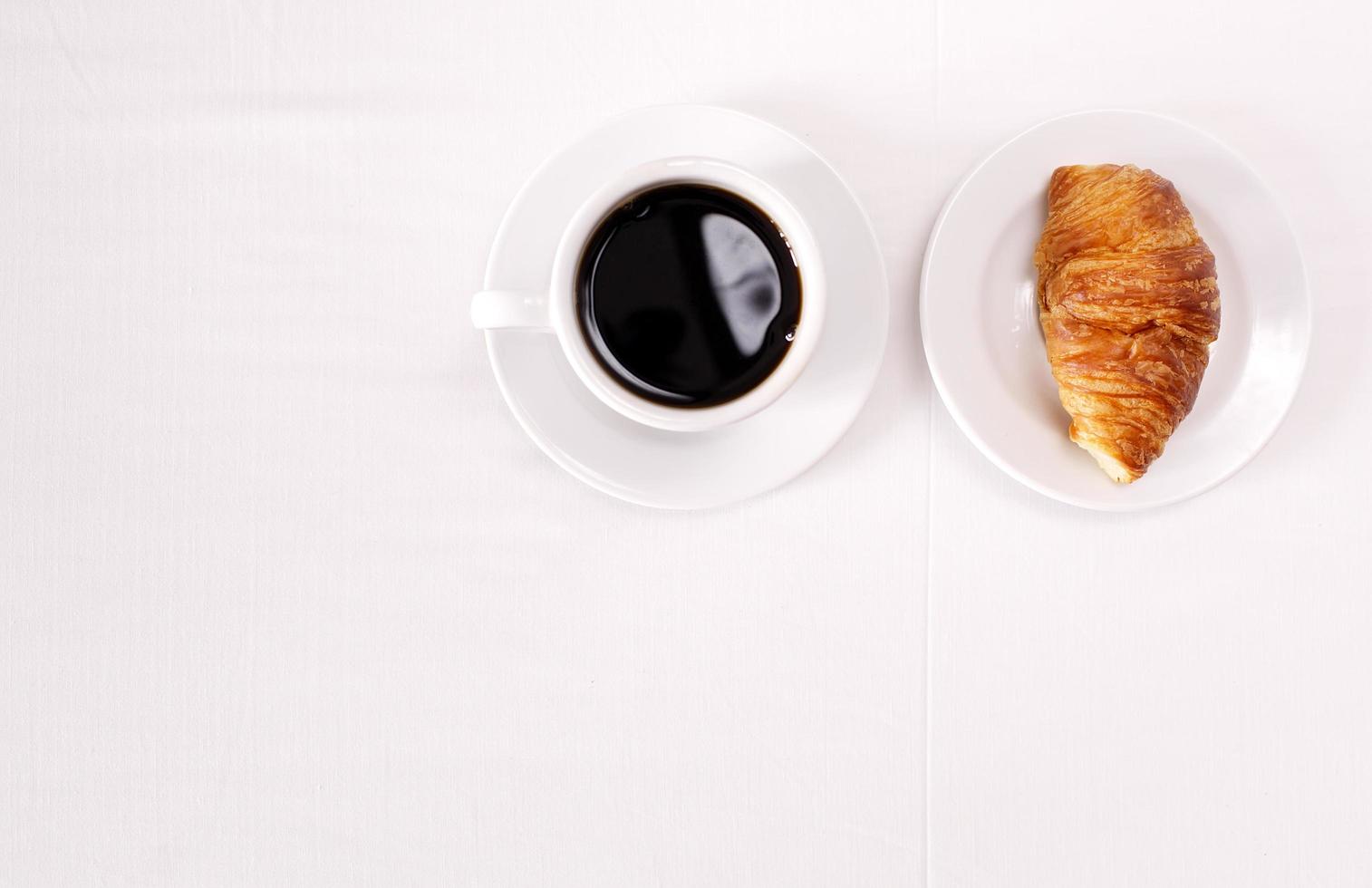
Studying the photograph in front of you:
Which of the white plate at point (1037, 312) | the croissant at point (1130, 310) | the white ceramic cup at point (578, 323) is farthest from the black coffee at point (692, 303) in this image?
the croissant at point (1130, 310)

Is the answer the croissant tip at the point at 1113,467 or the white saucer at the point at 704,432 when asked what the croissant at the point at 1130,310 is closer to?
the croissant tip at the point at 1113,467

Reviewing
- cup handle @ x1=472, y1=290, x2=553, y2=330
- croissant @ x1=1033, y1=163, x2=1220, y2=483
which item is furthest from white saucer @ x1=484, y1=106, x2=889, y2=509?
croissant @ x1=1033, y1=163, x2=1220, y2=483

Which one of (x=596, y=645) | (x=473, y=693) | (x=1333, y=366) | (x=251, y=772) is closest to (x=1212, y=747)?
(x=1333, y=366)

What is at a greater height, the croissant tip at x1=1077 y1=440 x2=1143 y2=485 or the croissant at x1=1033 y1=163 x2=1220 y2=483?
the croissant at x1=1033 y1=163 x2=1220 y2=483

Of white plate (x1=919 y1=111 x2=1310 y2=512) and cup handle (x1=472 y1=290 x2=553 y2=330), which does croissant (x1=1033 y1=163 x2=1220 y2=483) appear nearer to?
white plate (x1=919 y1=111 x2=1310 y2=512)

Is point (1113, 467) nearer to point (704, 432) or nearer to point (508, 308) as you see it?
point (704, 432)

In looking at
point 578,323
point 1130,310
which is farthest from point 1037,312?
point 578,323

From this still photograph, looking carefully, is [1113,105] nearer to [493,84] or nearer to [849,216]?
[849,216]
